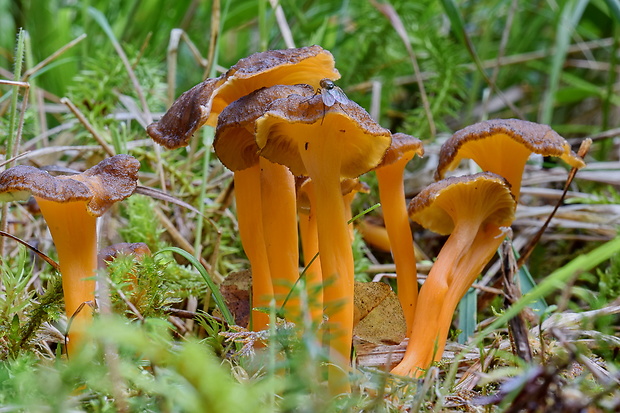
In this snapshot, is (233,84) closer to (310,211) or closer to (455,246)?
(310,211)

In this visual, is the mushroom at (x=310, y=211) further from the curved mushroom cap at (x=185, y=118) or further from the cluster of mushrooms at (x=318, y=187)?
the curved mushroom cap at (x=185, y=118)

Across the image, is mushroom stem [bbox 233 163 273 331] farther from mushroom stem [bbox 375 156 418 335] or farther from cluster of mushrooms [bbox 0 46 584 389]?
mushroom stem [bbox 375 156 418 335]

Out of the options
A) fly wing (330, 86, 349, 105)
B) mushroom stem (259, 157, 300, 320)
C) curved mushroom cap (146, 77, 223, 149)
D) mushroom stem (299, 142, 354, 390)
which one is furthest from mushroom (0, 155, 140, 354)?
fly wing (330, 86, 349, 105)

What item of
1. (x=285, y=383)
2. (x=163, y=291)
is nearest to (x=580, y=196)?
(x=163, y=291)

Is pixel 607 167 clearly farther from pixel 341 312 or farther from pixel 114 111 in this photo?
pixel 114 111

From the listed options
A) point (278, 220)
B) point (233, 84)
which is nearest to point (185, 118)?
point (233, 84)

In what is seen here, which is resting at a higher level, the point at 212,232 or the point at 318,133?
the point at 318,133

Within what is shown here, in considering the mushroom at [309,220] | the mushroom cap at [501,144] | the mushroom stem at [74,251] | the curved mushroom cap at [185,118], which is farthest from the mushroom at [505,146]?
the mushroom stem at [74,251]
